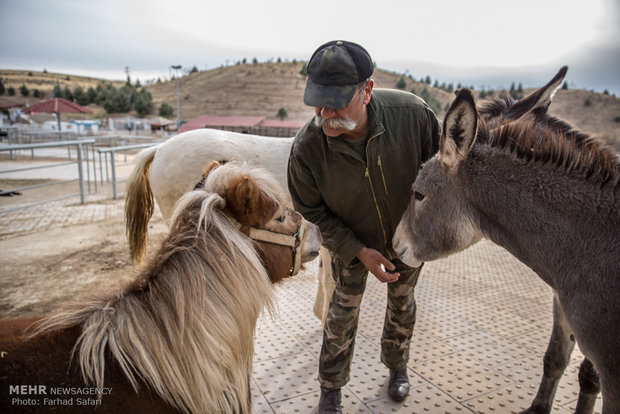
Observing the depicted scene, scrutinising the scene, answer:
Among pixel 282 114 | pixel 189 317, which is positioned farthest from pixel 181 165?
pixel 282 114

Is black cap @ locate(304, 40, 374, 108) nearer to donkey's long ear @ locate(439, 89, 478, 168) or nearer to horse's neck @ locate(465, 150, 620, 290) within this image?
donkey's long ear @ locate(439, 89, 478, 168)

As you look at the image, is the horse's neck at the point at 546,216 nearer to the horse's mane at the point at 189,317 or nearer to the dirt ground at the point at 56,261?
the horse's mane at the point at 189,317

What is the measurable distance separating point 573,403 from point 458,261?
10.1ft

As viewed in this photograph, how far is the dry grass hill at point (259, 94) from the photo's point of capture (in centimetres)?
4928

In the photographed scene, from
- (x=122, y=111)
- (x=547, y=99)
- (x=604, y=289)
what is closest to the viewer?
(x=604, y=289)

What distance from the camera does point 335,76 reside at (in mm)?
2098

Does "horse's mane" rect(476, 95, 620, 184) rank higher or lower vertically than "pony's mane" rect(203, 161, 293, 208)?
higher

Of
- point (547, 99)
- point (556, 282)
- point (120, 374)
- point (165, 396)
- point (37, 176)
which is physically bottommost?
point (37, 176)

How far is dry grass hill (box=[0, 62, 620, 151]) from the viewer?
4928cm

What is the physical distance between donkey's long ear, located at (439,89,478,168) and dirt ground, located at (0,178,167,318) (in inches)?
106

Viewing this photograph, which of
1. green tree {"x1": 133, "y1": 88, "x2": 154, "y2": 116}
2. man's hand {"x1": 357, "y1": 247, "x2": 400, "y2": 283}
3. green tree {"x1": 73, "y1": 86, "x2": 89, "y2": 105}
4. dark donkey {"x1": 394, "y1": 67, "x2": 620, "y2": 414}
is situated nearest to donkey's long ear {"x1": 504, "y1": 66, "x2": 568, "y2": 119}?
dark donkey {"x1": 394, "y1": 67, "x2": 620, "y2": 414}

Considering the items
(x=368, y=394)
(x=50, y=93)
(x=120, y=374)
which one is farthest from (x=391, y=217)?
(x=50, y=93)

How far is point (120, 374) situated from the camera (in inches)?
53.6

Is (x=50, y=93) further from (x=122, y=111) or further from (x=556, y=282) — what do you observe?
(x=556, y=282)
